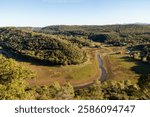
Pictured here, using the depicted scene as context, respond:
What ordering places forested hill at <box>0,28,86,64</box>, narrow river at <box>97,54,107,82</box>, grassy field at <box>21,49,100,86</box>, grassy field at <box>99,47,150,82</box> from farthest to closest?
forested hill at <box>0,28,86,64</box> < grassy field at <box>99,47,150,82</box> < narrow river at <box>97,54,107,82</box> < grassy field at <box>21,49,100,86</box>

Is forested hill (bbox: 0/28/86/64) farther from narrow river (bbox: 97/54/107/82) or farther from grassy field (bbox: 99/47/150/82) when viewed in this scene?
grassy field (bbox: 99/47/150/82)

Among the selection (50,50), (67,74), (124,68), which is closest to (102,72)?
(124,68)

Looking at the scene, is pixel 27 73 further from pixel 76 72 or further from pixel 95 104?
pixel 76 72

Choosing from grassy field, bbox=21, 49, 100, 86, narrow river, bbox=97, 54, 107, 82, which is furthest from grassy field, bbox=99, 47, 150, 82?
grassy field, bbox=21, 49, 100, 86

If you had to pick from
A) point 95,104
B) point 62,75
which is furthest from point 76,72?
point 95,104

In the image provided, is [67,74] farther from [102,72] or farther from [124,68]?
[124,68]

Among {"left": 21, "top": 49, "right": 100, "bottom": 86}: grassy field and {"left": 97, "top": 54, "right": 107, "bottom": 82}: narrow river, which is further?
{"left": 97, "top": 54, "right": 107, "bottom": 82}: narrow river

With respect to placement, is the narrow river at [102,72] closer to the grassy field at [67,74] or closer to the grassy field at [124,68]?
the grassy field at [124,68]

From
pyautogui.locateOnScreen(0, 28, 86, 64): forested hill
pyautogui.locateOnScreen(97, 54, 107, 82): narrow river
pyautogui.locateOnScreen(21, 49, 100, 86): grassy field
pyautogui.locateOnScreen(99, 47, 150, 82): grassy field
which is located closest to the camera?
pyautogui.locateOnScreen(21, 49, 100, 86): grassy field
